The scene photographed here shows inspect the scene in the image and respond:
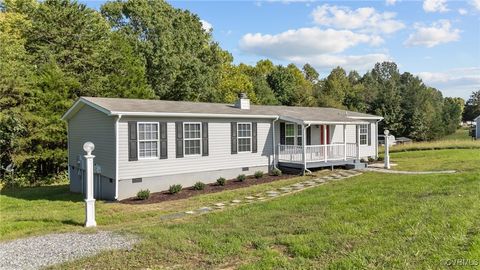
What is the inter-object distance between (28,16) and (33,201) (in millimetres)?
18627

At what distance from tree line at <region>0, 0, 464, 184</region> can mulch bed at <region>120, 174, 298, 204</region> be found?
9781 mm

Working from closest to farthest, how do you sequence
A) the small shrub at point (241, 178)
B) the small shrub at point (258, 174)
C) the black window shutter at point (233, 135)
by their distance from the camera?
the small shrub at point (241, 178) → the black window shutter at point (233, 135) → the small shrub at point (258, 174)

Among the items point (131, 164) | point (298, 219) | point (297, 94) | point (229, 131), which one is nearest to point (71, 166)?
point (131, 164)

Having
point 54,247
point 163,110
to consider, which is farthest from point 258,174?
point 54,247

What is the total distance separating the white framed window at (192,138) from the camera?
13.8m

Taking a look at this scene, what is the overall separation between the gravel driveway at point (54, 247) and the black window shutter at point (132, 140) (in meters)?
5.34

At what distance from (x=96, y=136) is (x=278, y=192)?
722cm

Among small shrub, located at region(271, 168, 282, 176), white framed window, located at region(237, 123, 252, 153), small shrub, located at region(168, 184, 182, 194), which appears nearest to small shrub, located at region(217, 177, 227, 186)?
small shrub, located at region(168, 184, 182, 194)

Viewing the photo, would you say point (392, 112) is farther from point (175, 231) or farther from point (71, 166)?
point (175, 231)

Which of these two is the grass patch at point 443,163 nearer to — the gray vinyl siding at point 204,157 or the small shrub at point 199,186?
the gray vinyl siding at point 204,157

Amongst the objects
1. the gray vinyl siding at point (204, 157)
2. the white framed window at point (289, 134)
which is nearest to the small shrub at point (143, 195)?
the gray vinyl siding at point (204, 157)

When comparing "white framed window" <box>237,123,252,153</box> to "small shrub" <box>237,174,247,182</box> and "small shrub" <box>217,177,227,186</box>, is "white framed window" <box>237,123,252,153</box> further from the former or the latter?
"small shrub" <box>217,177,227,186</box>

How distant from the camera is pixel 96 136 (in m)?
13.7

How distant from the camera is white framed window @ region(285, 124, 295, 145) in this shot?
17.5 m
